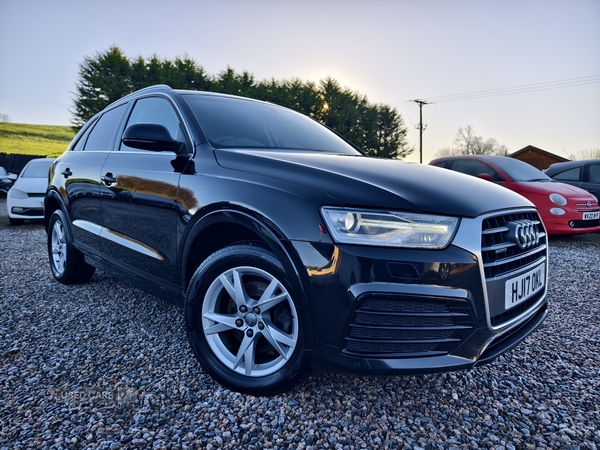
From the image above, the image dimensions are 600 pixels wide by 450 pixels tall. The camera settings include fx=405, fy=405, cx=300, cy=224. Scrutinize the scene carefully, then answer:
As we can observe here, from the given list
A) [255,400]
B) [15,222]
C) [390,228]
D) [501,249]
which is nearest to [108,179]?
[255,400]

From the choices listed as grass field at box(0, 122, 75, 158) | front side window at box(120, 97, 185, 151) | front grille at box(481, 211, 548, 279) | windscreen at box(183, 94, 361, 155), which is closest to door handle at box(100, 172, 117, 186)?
front side window at box(120, 97, 185, 151)

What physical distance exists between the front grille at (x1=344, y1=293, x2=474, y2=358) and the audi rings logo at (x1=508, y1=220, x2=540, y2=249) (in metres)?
0.49

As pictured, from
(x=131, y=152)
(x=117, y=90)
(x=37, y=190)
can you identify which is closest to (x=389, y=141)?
(x=117, y=90)

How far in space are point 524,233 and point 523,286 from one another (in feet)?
0.83

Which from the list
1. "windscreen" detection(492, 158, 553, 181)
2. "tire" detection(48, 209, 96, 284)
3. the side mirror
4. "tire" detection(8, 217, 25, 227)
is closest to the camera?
the side mirror

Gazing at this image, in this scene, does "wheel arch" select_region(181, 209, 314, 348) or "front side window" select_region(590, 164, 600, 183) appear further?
"front side window" select_region(590, 164, 600, 183)

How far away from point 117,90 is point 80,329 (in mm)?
23683

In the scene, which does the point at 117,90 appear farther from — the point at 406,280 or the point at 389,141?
the point at 406,280

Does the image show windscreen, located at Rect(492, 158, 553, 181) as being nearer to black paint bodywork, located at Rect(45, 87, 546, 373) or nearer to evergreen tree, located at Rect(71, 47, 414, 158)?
black paint bodywork, located at Rect(45, 87, 546, 373)

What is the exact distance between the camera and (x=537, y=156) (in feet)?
121

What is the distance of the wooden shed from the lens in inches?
1403

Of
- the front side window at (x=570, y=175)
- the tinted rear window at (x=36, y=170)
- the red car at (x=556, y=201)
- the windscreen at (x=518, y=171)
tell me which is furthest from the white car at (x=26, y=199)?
the front side window at (x=570, y=175)

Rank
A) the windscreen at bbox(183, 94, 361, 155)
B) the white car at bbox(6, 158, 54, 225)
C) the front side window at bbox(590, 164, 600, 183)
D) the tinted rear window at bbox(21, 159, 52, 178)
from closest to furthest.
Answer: the windscreen at bbox(183, 94, 361, 155) < the front side window at bbox(590, 164, 600, 183) < the white car at bbox(6, 158, 54, 225) < the tinted rear window at bbox(21, 159, 52, 178)

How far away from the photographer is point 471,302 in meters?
1.65
